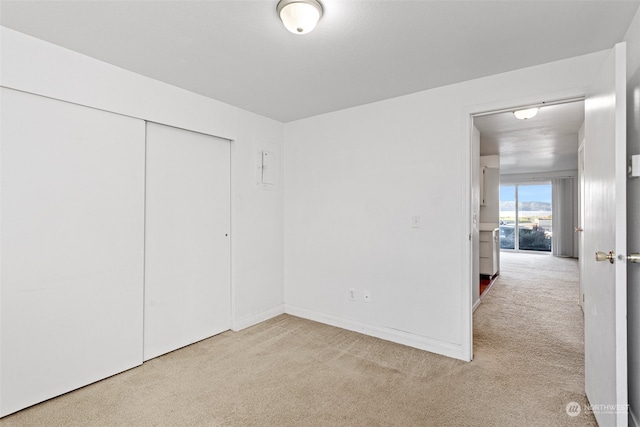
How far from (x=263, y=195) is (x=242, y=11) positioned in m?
2.18

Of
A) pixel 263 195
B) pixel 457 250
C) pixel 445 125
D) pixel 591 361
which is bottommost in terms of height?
pixel 591 361

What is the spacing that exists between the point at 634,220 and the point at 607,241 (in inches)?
10.5

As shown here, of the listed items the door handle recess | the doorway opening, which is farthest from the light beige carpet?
the doorway opening

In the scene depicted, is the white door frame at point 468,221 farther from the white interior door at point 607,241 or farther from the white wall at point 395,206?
the white interior door at point 607,241

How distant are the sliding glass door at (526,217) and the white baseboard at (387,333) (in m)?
8.36

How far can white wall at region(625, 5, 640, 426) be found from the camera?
5.42 ft

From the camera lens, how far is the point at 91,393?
222 cm

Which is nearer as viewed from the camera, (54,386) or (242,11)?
(242,11)

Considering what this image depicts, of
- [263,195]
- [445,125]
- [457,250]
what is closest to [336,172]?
[263,195]

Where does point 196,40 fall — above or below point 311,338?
above

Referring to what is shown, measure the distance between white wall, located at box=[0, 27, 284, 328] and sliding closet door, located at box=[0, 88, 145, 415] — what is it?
4.2 inches

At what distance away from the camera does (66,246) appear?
223cm

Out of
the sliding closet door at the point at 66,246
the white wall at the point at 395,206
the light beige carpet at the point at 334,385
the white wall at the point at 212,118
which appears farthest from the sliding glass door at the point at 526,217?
the sliding closet door at the point at 66,246

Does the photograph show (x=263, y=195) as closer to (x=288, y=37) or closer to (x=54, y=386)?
(x=288, y=37)
